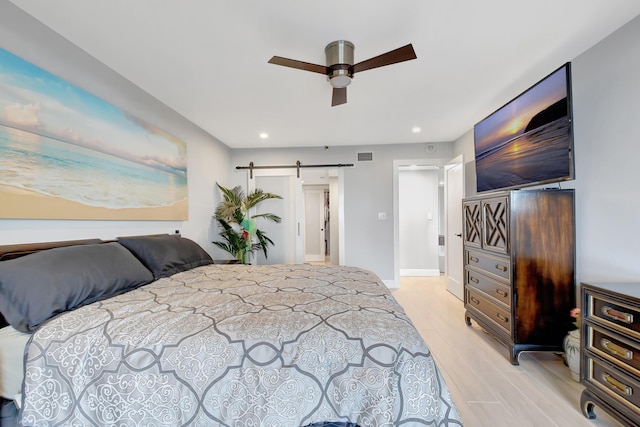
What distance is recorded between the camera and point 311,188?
725 cm

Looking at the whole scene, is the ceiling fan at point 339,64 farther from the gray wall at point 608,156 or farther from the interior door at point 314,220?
the interior door at point 314,220

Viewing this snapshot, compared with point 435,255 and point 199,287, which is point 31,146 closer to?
point 199,287

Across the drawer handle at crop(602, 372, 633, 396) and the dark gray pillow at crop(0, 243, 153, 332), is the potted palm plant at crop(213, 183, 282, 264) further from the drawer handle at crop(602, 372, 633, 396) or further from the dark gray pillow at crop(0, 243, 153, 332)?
the drawer handle at crop(602, 372, 633, 396)

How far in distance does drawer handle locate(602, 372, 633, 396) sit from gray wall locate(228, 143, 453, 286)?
2956mm

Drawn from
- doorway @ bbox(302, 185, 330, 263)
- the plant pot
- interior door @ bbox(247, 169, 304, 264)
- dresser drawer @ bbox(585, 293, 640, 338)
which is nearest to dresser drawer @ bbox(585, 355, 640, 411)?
dresser drawer @ bbox(585, 293, 640, 338)

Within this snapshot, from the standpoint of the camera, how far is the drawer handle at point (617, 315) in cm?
135

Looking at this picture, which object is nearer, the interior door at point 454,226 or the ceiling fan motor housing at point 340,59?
the ceiling fan motor housing at point 340,59

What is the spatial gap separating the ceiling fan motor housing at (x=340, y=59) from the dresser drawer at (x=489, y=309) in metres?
2.32

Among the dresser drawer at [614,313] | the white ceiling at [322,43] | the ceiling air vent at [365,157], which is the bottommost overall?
the dresser drawer at [614,313]

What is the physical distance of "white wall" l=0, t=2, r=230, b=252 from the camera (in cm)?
152

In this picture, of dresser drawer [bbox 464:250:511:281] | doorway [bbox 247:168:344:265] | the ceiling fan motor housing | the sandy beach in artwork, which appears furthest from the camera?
doorway [bbox 247:168:344:265]

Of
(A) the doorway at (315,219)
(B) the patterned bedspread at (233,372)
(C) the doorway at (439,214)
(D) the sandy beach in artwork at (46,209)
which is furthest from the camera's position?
(A) the doorway at (315,219)

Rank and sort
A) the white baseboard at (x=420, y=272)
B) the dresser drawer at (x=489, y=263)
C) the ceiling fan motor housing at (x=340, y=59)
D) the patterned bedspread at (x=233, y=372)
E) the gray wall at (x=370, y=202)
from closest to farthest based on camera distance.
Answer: the patterned bedspread at (x=233, y=372)
the ceiling fan motor housing at (x=340, y=59)
the dresser drawer at (x=489, y=263)
the gray wall at (x=370, y=202)
the white baseboard at (x=420, y=272)

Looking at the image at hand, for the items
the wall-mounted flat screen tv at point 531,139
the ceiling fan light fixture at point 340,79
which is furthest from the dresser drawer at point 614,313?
the ceiling fan light fixture at point 340,79
